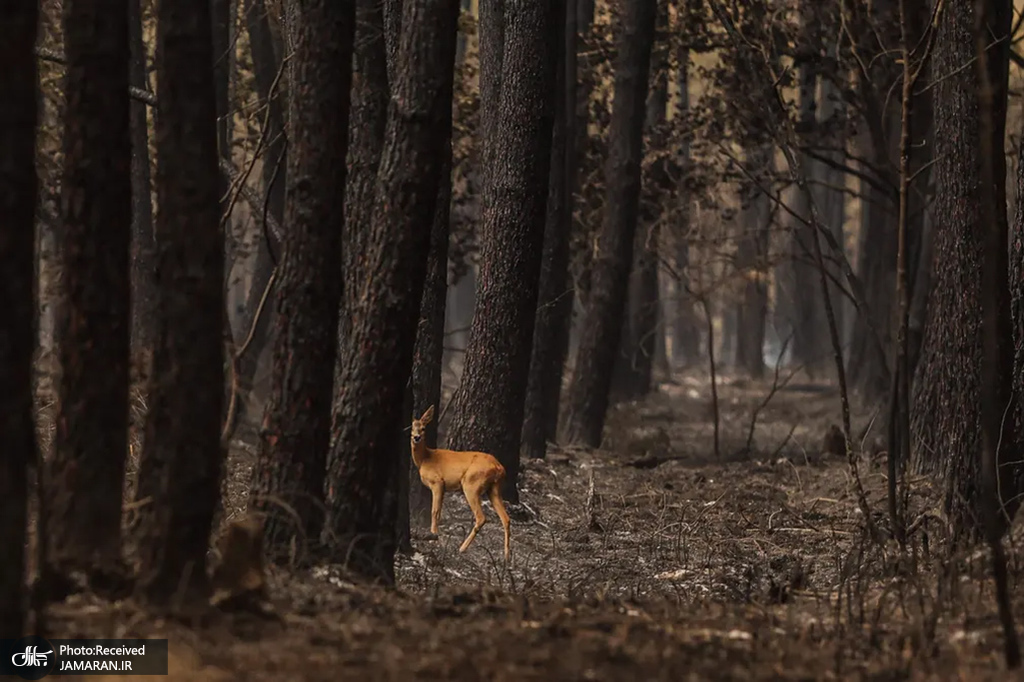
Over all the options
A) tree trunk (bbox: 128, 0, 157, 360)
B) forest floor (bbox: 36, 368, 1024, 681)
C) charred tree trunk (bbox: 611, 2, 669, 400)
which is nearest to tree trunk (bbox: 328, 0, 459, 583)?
forest floor (bbox: 36, 368, 1024, 681)

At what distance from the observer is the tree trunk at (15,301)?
18.6 ft

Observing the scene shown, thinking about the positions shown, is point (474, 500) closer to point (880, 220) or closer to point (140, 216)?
point (140, 216)

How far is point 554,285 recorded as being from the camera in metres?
18.0

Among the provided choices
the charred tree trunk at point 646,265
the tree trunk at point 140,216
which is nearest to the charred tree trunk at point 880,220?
the charred tree trunk at point 646,265

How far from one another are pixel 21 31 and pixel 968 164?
24.2ft

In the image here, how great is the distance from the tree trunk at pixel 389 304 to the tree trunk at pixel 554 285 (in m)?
8.77

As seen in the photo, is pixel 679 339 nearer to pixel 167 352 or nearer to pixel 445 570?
pixel 445 570

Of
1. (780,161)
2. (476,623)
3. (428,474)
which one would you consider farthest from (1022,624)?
(780,161)

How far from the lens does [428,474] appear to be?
11.1m

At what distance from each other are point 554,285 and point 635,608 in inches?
419

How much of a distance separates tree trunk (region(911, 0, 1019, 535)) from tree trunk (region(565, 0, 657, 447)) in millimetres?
6629

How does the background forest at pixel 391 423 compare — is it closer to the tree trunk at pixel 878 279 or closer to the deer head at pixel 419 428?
the deer head at pixel 419 428

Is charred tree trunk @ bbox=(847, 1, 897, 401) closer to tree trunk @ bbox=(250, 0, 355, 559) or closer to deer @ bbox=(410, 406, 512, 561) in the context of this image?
deer @ bbox=(410, 406, 512, 561)

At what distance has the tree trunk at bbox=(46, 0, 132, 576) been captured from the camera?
22.7 feet
